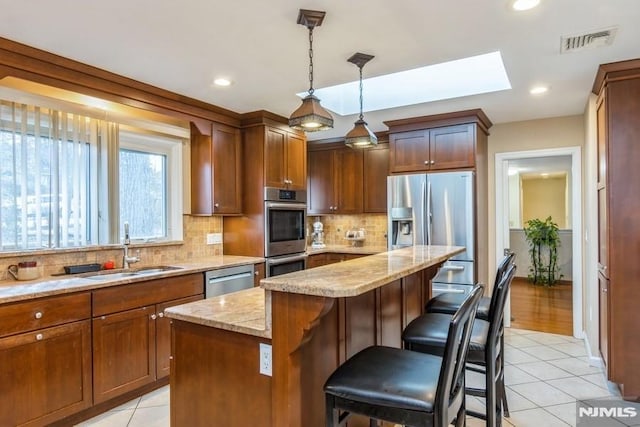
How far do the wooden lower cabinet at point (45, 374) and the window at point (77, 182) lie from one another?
0.83 m

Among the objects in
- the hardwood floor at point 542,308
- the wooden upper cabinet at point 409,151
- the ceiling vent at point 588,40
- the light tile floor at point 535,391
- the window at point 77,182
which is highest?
the ceiling vent at point 588,40

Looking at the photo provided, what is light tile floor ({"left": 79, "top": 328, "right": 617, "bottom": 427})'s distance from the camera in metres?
2.56

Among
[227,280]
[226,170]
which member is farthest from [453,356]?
[226,170]

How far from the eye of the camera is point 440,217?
4.20 m

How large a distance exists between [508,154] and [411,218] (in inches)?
55.0

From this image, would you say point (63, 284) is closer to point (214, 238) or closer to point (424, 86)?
point (214, 238)

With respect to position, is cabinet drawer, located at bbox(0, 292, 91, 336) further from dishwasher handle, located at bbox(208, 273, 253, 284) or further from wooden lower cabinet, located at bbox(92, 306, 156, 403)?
dishwasher handle, located at bbox(208, 273, 253, 284)

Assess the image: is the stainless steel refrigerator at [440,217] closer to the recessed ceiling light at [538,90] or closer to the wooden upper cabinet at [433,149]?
the wooden upper cabinet at [433,149]

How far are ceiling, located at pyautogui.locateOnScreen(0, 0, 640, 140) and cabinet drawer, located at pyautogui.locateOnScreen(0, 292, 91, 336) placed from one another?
157cm

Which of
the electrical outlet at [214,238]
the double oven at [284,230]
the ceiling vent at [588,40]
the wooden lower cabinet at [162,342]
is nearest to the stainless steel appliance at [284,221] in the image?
the double oven at [284,230]

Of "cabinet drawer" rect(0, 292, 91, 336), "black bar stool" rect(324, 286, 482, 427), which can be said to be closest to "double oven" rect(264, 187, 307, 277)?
"cabinet drawer" rect(0, 292, 91, 336)

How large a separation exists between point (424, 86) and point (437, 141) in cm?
72

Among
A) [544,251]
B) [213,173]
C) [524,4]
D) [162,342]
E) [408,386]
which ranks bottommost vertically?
[162,342]

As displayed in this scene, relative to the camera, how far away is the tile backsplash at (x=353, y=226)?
5.50m
